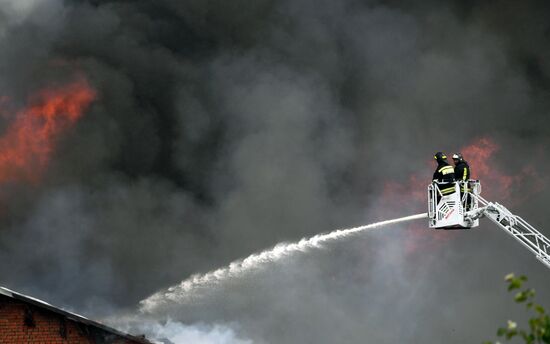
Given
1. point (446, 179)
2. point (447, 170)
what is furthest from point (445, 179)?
point (447, 170)

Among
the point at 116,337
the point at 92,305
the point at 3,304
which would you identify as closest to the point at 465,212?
the point at 116,337

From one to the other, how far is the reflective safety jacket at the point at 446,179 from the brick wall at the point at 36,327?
8.80 meters

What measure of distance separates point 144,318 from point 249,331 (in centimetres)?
843

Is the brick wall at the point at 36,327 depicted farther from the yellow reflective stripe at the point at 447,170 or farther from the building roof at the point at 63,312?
the yellow reflective stripe at the point at 447,170

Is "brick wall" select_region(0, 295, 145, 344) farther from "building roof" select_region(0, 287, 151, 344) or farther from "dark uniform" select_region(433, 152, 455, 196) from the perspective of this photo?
"dark uniform" select_region(433, 152, 455, 196)

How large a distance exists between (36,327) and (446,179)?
10450 millimetres

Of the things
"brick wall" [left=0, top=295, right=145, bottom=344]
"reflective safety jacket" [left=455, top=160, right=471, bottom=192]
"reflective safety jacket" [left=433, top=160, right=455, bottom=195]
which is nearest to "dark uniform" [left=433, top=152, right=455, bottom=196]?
"reflective safety jacket" [left=433, top=160, right=455, bottom=195]

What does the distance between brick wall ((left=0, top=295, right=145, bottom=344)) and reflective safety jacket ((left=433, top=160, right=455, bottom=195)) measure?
28.9 feet

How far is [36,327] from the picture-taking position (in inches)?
605

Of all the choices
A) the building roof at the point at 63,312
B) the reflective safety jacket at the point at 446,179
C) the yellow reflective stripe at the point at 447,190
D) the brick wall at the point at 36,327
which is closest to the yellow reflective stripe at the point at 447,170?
the reflective safety jacket at the point at 446,179

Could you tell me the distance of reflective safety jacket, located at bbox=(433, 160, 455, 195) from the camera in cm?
1692

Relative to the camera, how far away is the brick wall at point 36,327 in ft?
49.8

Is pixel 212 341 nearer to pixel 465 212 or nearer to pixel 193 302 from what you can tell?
pixel 193 302

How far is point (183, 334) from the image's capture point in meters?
21.4
